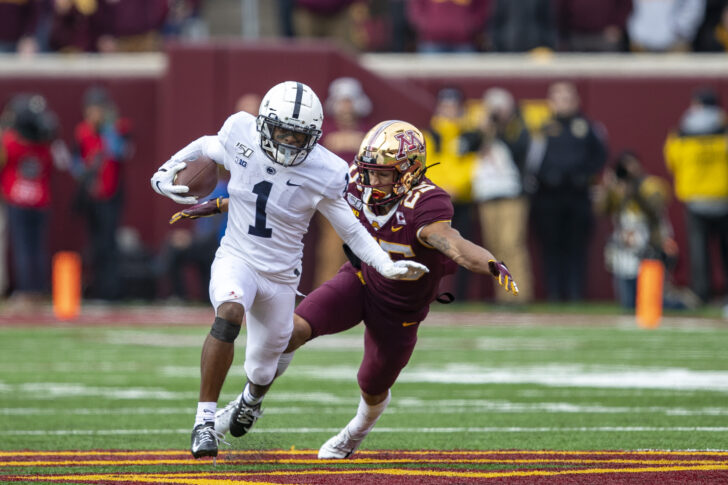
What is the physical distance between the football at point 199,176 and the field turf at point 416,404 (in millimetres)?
1198

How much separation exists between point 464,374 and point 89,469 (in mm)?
4338

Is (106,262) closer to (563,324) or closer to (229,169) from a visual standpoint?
(563,324)

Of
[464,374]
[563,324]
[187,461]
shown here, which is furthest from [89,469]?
[563,324]

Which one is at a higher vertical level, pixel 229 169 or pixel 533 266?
pixel 229 169

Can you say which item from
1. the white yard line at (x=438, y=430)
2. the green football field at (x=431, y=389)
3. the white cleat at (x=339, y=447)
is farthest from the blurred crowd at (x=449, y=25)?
the white cleat at (x=339, y=447)

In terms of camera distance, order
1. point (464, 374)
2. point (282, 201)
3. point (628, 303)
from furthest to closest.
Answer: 1. point (628, 303)
2. point (464, 374)
3. point (282, 201)

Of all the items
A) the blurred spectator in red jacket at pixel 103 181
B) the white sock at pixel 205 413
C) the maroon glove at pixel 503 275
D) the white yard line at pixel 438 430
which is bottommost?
the blurred spectator in red jacket at pixel 103 181

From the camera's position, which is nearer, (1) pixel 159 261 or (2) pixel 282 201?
(2) pixel 282 201

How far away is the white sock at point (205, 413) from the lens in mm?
5941

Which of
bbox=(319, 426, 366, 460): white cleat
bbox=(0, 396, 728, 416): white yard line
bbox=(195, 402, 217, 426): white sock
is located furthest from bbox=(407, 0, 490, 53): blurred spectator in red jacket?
bbox=(195, 402, 217, 426): white sock

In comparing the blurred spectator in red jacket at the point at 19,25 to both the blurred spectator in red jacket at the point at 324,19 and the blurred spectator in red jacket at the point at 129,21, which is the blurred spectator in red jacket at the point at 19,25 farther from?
the blurred spectator in red jacket at the point at 324,19

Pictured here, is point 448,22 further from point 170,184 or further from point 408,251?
point 170,184

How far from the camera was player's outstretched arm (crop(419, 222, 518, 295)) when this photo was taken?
558 centimetres

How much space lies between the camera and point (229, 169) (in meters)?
6.45
